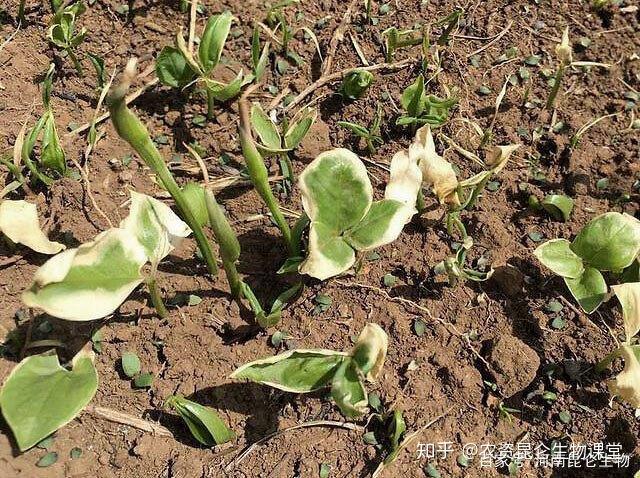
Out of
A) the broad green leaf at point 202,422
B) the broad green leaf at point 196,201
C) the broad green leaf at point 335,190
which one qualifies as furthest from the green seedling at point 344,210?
the broad green leaf at point 202,422

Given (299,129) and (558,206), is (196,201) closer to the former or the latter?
(299,129)

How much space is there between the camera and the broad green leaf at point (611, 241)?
129cm

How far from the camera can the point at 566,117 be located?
163cm

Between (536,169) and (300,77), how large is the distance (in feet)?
1.92

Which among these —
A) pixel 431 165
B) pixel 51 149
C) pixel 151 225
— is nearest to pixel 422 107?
pixel 431 165

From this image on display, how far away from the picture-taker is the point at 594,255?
132cm

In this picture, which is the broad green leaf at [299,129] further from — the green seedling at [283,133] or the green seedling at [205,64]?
the green seedling at [205,64]

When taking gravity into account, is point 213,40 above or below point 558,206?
above

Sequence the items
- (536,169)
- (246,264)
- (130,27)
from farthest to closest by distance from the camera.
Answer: (130,27)
(536,169)
(246,264)

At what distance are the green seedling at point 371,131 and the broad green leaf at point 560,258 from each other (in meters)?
0.44

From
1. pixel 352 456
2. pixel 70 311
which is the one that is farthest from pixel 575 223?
pixel 70 311

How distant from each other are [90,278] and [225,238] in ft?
0.71

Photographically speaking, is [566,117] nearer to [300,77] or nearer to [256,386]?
[300,77]

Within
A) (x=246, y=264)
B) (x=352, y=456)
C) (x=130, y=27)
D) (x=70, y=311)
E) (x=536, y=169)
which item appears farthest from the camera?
(x=130, y=27)
